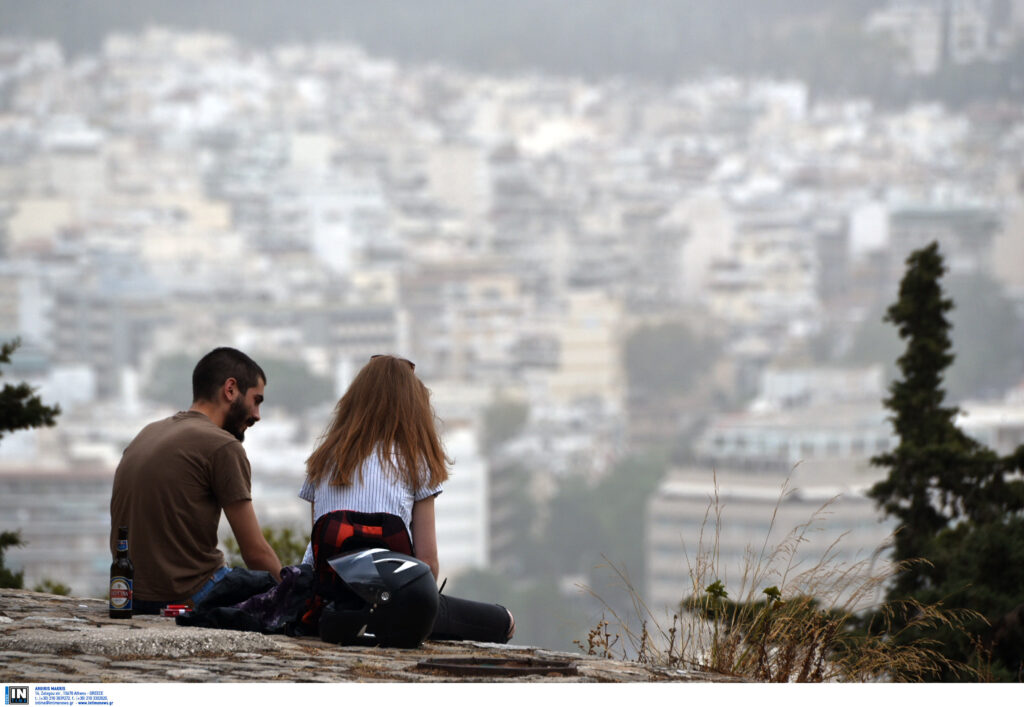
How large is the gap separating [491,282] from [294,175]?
15.6m

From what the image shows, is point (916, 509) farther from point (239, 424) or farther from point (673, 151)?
point (673, 151)

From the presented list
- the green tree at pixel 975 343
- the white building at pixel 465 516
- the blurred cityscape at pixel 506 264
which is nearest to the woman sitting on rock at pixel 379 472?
the blurred cityscape at pixel 506 264

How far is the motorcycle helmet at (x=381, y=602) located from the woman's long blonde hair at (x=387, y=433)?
0.12 metres

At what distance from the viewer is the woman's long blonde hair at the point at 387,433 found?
233cm

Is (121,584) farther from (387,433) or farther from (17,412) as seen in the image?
(17,412)

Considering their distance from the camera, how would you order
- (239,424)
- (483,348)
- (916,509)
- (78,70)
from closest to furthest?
(239,424) → (916,509) → (483,348) → (78,70)

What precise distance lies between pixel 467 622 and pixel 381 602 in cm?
25

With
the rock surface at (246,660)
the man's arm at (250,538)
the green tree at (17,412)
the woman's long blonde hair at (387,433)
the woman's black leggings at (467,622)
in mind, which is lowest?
the rock surface at (246,660)

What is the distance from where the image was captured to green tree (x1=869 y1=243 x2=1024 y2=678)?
14.3 feet

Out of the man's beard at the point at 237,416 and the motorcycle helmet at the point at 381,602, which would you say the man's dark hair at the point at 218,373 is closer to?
the man's beard at the point at 237,416

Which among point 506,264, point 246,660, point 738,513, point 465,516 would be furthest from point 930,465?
point 506,264

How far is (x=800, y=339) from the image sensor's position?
74.3 meters

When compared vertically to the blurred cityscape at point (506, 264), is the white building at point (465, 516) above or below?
below
